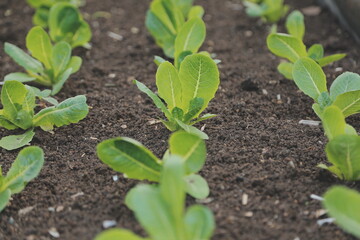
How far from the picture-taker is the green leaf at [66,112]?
181 cm

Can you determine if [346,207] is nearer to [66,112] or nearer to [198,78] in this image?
[198,78]

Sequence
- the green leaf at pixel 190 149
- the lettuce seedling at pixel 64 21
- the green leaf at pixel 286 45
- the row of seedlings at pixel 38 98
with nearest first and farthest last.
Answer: the green leaf at pixel 190 149, the row of seedlings at pixel 38 98, the green leaf at pixel 286 45, the lettuce seedling at pixel 64 21

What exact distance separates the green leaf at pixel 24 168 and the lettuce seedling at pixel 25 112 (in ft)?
0.94

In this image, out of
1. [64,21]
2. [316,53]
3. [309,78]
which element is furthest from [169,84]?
[64,21]

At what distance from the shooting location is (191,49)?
210 centimetres

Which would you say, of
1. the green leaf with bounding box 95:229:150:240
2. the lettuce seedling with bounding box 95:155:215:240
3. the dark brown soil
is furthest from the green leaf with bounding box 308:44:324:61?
the green leaf with bounding box 95:229:150:240

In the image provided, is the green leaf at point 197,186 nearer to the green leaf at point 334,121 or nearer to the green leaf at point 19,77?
the green leaf at point 334,121

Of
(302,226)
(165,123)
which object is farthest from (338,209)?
(165,123)

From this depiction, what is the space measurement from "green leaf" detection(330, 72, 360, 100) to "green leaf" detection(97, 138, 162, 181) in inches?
27.5

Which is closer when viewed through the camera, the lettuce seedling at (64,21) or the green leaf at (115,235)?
the green leaf at (115,235)

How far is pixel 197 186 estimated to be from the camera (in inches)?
59.1

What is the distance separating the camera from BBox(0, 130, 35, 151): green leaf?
5.98ft

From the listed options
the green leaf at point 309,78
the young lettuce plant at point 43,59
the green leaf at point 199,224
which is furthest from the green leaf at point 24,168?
the green leaf at point 309,78

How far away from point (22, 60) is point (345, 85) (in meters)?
1.28
